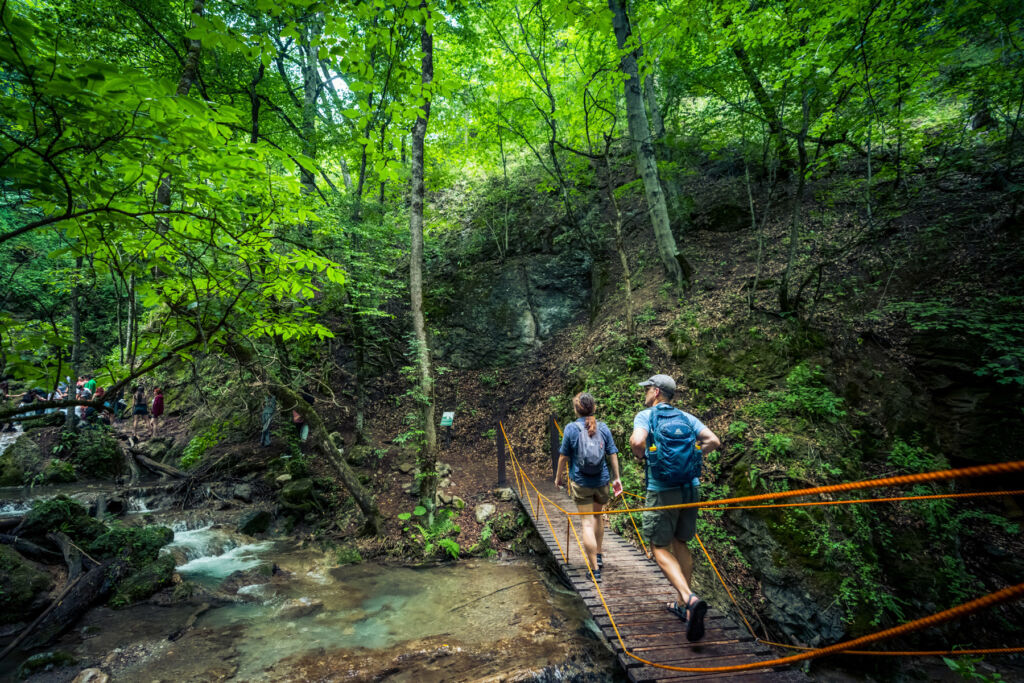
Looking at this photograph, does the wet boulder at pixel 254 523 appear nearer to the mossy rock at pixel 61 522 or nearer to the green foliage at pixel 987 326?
the mossy rock at pixel 61 522

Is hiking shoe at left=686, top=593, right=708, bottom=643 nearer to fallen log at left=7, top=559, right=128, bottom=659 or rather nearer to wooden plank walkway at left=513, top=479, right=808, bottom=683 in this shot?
wooden plank walkway at left=513, top=479, right=808, bottom=683

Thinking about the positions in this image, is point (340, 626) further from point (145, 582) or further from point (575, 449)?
point (575, 449)

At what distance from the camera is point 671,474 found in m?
3.69

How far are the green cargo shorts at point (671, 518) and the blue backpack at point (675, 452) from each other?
0.40ft

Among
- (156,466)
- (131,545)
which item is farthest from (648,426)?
(156,466)

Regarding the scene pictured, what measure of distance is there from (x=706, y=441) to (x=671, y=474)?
0.46 meters

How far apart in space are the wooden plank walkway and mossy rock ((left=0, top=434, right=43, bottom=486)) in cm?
1380

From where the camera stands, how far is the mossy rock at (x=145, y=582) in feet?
18.7

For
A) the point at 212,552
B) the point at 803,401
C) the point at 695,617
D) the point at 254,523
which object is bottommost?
the point at 212,552

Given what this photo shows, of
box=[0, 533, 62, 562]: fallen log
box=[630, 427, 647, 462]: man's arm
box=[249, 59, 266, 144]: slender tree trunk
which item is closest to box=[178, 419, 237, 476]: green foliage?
box=[0, 533, 62, 562]: fallen log

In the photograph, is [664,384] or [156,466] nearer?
[664,384]

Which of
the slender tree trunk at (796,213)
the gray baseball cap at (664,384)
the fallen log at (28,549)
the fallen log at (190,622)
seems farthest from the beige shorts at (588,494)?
the fallen log at (28,549)

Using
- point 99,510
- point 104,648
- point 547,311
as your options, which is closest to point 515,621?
point 104,648

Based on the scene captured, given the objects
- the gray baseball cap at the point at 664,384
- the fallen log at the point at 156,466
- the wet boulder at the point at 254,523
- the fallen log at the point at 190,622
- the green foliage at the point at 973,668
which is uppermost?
the gray baseball cap at the point at 664,384
